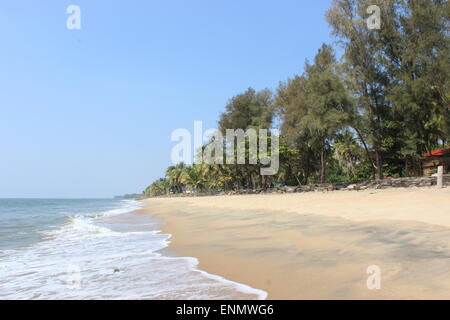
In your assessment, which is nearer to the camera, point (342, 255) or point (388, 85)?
point (342, 255)

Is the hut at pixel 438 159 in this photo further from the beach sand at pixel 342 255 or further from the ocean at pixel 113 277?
the ocean at pixel 113 277

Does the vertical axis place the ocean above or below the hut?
below

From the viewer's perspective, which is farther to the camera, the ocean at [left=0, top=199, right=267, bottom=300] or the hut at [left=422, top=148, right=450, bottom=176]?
the hut at [left=422, top=148, right=450, bottom=176]

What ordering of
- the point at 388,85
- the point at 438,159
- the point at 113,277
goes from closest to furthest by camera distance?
the point at 113,277, the point at 388,85, the point at 438,159

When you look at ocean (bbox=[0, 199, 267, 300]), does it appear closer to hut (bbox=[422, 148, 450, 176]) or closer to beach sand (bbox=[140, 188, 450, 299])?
beach sand (bbox=[140, 188, 450, 299])

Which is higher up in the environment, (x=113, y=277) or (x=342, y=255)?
(x=342, y=255)

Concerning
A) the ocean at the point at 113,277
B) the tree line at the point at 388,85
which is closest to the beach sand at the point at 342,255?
the ocean at the point at 113,277

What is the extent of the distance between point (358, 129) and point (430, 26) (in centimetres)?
894

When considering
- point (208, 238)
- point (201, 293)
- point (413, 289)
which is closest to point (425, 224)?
point (413, 289)

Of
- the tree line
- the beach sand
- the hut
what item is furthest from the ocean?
the hut

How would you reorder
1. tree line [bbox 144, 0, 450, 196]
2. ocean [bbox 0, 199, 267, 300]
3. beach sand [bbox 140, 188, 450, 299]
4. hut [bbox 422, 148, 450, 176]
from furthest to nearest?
1. hut [bbox 422, 148, 450, 176]
2. tree line [bbox 144, 0, 450, 196]
3. ocean [bbox 0, 199, 267, 300]
4. beach sand [bbox 140, 188, 450, 299]

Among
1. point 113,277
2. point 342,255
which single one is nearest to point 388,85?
point 342,255

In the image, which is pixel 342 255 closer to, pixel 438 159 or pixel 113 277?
pixel 113 277

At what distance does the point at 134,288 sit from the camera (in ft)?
16.1
